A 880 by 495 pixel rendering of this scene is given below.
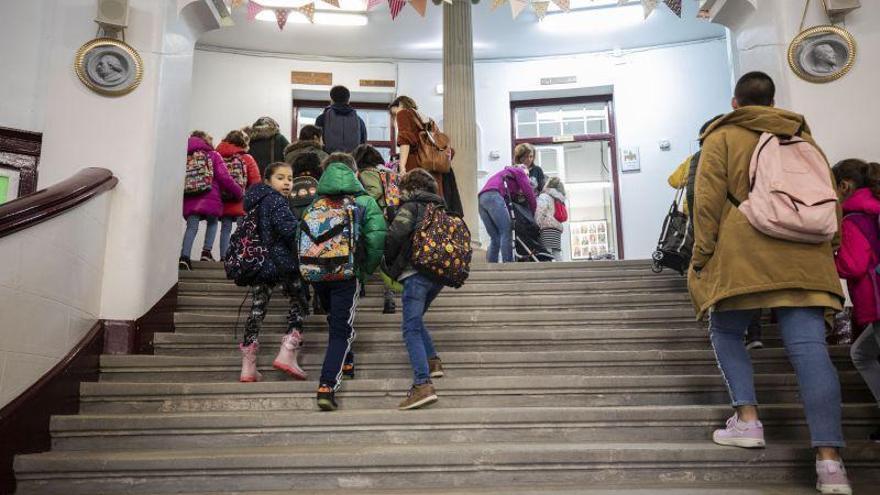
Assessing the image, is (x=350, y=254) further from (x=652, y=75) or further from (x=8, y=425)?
(x=652, y=75)

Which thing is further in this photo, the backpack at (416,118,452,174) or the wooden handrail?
the backpack at (416,118,452,174)

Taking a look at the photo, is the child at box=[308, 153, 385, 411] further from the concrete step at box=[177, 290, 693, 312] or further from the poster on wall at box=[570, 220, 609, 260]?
the poster on wall at box=[570, 220, 609, 260]

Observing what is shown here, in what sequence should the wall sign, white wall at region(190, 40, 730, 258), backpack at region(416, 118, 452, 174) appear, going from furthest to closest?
1. the wall sign
2. white wall at region(190, 40, 730, 258)
3. backpack at region(416, 118, 452, 174)

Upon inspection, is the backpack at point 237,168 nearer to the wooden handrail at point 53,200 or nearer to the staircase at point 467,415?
the staircase at point 467,415

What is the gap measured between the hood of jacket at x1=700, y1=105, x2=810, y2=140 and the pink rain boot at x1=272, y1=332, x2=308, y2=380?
2.43 m

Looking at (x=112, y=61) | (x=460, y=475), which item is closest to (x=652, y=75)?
(x=112, y=61)

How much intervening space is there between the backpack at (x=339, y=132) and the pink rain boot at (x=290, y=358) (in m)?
2.62

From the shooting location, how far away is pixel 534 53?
10.5 meters

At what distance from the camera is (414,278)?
3582 millimetres

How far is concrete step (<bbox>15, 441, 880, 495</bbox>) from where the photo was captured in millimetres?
2771

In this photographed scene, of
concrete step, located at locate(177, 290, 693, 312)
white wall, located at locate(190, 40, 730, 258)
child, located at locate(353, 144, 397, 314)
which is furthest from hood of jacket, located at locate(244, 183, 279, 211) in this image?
white wall, located at locate(190, 40, 730, 258)

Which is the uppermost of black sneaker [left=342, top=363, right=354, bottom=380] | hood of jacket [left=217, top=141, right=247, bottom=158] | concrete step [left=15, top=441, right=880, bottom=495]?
hood of jacket [left=217, top=141, right=247, bottom=158]

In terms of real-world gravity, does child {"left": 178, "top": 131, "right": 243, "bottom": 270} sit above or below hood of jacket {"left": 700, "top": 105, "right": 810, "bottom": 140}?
above

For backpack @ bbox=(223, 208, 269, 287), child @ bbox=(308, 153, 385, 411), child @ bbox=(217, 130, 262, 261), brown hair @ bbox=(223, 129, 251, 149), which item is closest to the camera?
child @ bbox=(308, 153, 385, 411)
